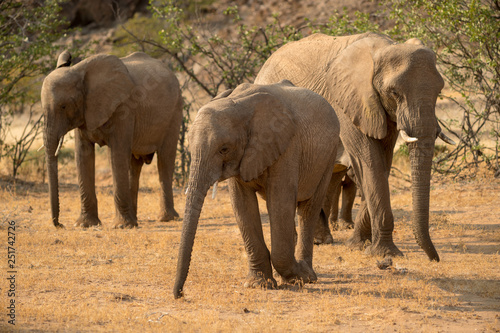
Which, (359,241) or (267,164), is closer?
(267,164)

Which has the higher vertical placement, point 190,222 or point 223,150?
point 223,150

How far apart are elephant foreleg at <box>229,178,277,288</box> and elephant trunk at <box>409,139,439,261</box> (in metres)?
1.63

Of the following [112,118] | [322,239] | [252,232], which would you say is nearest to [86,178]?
[112,118]

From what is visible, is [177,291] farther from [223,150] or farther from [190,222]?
[223,150]

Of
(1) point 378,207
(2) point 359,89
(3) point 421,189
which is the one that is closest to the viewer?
(3) point 421,189

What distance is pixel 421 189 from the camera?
7.16m

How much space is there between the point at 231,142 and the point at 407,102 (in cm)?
227

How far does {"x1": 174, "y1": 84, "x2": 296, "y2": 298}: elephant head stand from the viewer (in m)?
5.56

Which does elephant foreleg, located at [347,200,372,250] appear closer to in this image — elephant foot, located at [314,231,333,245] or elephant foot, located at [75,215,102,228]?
elephant foot, located at [314,231,333,245]

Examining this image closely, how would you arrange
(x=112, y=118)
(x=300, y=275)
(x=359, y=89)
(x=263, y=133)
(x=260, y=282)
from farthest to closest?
(x=112, y=118) < (x=359, y=89) < (x=300, y=275) < (x=260, y=282) < (x=263, y=133)

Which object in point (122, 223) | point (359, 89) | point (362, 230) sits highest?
point (359, 89)

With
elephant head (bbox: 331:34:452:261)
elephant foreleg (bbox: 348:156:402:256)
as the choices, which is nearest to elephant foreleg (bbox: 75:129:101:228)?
elephant foreleg (bbox: 348:156:402:256)

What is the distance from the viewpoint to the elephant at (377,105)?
7105 mm

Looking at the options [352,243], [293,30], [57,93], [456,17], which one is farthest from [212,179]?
[293,30]
